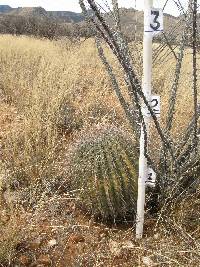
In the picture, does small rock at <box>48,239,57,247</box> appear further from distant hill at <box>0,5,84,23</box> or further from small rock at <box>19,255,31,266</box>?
distant hill at <box>0,5,84,23</box>

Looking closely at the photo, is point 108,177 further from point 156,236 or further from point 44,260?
point 44,260

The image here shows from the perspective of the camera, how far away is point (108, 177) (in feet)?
9.09

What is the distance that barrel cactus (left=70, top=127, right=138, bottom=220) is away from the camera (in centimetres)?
278

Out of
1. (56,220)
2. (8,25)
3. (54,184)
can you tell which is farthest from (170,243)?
(8,25)

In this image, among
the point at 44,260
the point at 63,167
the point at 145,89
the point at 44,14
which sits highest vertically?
the point at 44,14

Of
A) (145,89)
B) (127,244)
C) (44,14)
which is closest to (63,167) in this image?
(127,244)

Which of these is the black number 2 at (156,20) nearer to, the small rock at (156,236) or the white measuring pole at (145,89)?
the white measuring pole at (145,89)

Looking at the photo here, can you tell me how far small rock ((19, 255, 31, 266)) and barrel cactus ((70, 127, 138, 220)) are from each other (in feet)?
1.61

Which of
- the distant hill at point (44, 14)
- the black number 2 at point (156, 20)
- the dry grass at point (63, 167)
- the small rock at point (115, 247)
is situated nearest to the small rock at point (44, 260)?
the dry grass at point (63, 167)

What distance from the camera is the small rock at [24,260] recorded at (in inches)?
99.7

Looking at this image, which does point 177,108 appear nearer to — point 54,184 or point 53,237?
point 54,184

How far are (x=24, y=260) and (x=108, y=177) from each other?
0.66 meters

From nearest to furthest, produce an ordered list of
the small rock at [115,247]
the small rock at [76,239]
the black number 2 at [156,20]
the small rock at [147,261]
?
the black number 2 at [156,20]
the small rock at [147,261]
the small rock at [115,247]
the small rock at [76,239]

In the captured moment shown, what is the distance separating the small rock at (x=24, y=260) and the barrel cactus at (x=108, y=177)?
19.3 inches
